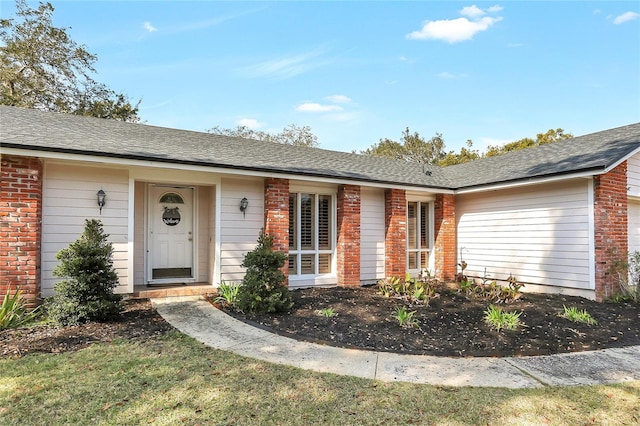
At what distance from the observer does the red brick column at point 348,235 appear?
9.05 m

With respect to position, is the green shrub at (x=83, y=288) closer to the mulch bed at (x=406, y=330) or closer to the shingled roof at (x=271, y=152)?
A: the mulch bed at (x=406, y=330)

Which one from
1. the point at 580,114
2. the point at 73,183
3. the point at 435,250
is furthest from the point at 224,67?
the point at 580,114

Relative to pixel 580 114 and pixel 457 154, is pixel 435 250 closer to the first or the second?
pixel 580 114

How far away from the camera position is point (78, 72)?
18.4 metres

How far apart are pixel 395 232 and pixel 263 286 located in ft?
15.8

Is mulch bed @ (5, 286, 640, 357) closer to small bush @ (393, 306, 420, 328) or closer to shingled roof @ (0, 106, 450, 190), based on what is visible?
small bush @ (393, 306, 420, 328)

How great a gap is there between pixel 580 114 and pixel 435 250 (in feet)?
31.8

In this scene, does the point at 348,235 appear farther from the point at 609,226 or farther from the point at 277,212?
the point at 609,226

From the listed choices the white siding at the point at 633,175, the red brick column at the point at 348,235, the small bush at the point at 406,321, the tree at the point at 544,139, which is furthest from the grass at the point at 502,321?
the tree at the point at 544,139

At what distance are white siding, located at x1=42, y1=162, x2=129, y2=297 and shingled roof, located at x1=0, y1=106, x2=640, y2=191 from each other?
0.60m

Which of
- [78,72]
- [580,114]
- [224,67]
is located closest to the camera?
[224,67]

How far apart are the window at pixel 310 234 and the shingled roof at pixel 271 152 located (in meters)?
0.89

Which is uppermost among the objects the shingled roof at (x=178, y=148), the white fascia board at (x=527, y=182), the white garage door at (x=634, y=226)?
the shingled roof at (x=178, y=148)

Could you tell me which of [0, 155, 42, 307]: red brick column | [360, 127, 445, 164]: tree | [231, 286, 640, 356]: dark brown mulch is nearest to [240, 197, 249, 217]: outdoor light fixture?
[231, 286, 640, 356]: dark brown mulch
